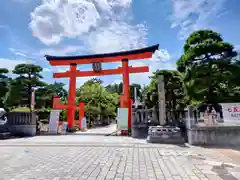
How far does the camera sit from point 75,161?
14.4ft

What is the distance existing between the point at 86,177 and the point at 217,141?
235 inches

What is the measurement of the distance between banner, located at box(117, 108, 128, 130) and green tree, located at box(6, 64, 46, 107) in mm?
9716

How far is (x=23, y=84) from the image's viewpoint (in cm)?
1631

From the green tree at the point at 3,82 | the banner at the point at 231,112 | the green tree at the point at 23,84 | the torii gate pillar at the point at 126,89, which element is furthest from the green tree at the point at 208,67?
the green tree at the point at 3,82

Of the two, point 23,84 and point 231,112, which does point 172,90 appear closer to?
point 231,112

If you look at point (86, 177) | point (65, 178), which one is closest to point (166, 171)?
point (86, 177)

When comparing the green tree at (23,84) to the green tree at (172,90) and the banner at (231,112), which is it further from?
the banner at (231,112)

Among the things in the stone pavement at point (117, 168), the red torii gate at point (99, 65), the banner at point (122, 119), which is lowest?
the stone pavement at point (117, 168)

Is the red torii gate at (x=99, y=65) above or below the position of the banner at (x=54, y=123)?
above

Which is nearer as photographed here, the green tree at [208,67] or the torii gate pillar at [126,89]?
the green tree at [208,67]

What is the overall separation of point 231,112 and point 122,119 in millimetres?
5803

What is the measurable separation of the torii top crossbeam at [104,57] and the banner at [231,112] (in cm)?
608

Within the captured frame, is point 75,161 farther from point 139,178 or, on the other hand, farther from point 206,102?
point 206,102

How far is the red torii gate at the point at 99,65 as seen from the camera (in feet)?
39.9
